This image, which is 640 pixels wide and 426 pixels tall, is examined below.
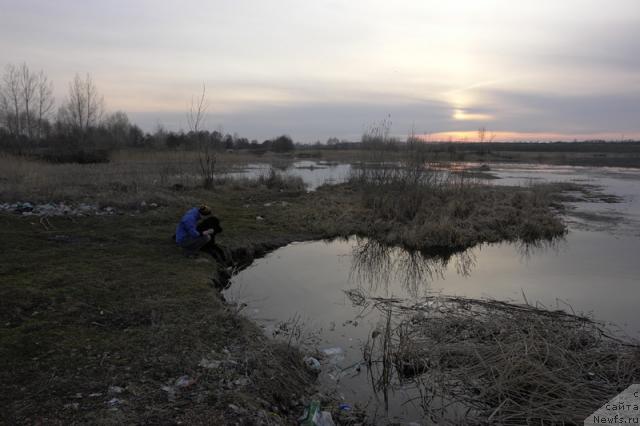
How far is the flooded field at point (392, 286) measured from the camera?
5.18m

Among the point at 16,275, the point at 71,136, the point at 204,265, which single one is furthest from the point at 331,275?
the point at 71,136

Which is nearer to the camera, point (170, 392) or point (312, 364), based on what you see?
point (170, 392)

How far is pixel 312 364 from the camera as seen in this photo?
5055 millimetres

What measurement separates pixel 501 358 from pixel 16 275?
7340mm

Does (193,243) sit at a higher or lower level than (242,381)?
higher

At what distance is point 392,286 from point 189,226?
4314 millimetres

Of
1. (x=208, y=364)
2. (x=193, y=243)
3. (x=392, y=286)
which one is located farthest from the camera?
(x=193, y=243)

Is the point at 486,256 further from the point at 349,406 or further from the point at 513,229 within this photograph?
the point at 349,406

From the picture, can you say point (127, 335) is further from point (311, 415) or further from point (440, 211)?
point (440, 211)

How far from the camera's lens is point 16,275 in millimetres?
6754

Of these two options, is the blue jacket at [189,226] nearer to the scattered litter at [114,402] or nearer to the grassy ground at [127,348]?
the grassy ground at [127,348]

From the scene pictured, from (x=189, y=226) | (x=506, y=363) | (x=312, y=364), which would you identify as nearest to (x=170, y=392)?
(x=312, y=364)

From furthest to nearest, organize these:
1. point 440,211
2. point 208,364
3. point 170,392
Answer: point 440,211
point 208,364
point 170,392

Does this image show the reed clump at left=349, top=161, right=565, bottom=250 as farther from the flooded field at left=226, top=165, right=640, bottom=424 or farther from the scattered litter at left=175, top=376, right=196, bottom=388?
the scattered litter at left=175, top=376, right=196, bottom=388
